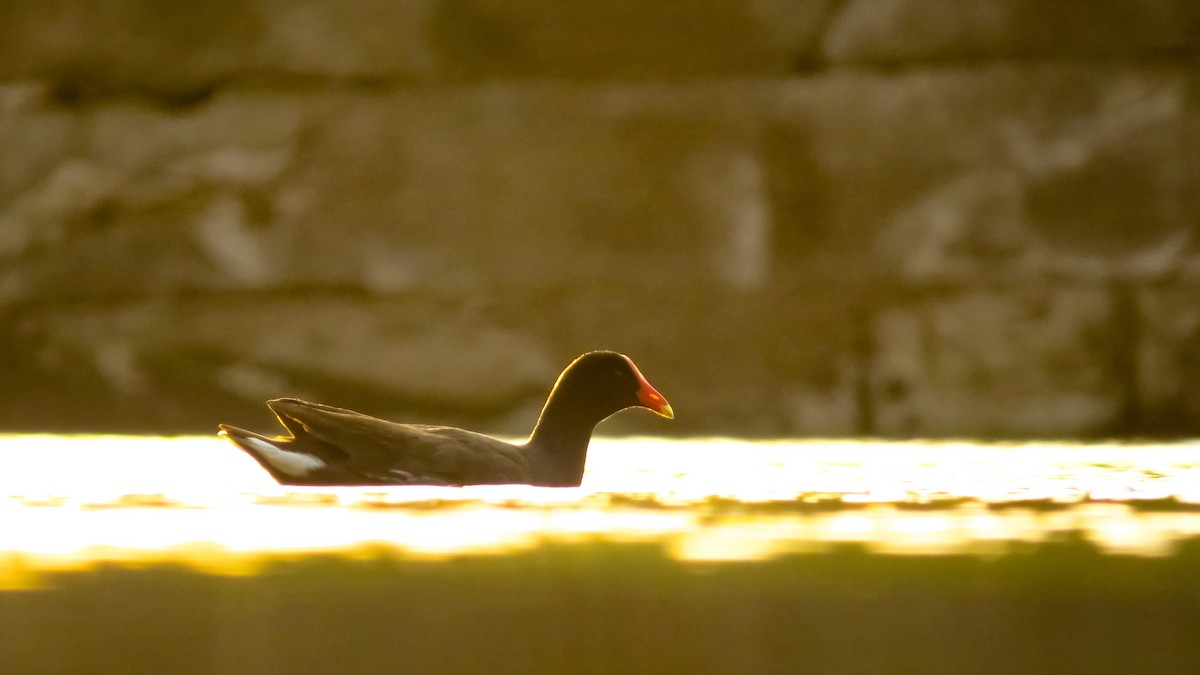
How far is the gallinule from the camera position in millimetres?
3373

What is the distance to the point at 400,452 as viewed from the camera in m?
3.41

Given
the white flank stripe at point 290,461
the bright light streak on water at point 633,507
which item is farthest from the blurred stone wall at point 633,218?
the white flank stripe at point 290,461

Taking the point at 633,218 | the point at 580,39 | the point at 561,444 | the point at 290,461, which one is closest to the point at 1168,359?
the point at 633,218

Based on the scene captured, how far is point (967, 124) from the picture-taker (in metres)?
5.34

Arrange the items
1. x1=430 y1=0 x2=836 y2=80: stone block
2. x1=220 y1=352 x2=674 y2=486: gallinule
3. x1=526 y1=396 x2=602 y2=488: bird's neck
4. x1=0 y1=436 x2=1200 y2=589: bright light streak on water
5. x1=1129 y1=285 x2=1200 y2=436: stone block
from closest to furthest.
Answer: x1=0 y1=436 x2=1200 y2=589: bright light streak on water → x1=220 y1=352 x2=674 y2=486: gallinule → x1=526 y1=396 x2=602 y2=488: bird's neck → x1=1129 y1=285 x2=1200 y2=436: stone block → x1=430 y1=0 x2=836 y2=80: stone block

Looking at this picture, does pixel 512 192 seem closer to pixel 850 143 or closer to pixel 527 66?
pixel 527 66

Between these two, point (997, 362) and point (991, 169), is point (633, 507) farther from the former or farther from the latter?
point (991, 169)

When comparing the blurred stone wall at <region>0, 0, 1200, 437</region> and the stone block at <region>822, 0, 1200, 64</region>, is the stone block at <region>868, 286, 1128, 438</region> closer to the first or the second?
the blurred stone wall at <region>0, 0, 1200, 437</region>

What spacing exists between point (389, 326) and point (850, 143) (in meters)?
1.35

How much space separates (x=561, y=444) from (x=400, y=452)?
384 millimetres

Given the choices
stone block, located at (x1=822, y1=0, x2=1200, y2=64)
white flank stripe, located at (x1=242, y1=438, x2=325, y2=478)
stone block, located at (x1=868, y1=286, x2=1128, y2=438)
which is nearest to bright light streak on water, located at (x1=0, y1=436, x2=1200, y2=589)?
white flank stripe, located at (x1=242, y1=438, x2=325, y2=478)

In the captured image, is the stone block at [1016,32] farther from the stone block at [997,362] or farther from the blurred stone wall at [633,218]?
the stone block at [997,362]

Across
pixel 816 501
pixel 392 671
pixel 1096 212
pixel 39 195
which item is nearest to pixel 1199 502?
pixel 816 501

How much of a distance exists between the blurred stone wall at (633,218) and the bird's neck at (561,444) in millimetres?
1552
